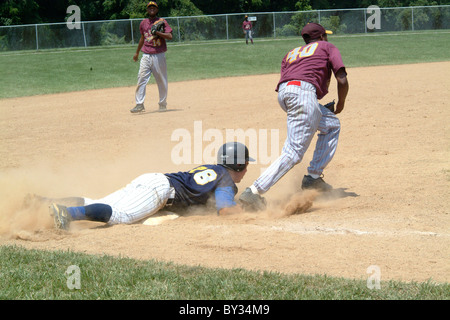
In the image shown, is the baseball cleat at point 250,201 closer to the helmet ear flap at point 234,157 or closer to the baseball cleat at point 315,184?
the helmet ear flap at point 234,157

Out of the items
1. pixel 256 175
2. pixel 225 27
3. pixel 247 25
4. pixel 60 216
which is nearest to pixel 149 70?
pixel 256 175

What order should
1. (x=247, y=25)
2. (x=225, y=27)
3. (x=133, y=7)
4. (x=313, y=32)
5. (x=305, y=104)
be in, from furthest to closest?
(x=133, y=7) < (x=225, y=27) < (x=247, y=25) < (x=313, y=32) < (x=305, y=104)

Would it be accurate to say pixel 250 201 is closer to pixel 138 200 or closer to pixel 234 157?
pixel 234 157

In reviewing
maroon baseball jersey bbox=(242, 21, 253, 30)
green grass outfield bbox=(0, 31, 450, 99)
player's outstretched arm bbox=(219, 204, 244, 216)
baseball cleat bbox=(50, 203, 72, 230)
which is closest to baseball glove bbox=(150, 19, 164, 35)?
green grass outfield bbox=(0, 31, 450, 99)

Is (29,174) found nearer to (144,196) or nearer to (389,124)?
(144,196)

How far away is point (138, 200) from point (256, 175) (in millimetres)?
2346

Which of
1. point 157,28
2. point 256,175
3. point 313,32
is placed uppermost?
point 157,28

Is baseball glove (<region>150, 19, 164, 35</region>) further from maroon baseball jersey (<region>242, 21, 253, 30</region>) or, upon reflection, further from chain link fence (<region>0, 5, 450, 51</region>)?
maroon baseball jersey (<region>242, 21, 253, 30</region>)

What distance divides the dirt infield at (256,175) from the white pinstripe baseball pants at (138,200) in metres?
0.15

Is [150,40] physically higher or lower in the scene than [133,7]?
lower

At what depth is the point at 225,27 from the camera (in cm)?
4025

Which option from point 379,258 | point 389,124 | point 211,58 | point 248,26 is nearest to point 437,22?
point 248,26

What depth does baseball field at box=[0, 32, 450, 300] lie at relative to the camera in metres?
3.88

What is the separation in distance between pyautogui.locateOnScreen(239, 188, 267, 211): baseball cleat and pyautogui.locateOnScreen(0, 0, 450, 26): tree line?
39.4 meters
